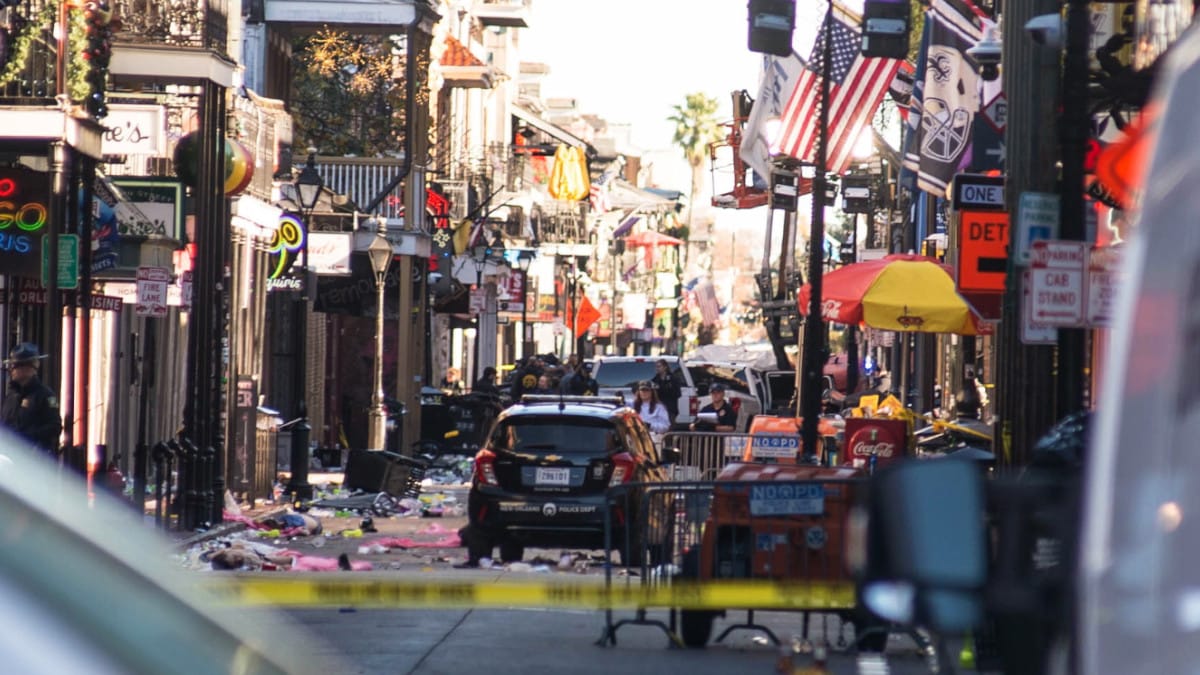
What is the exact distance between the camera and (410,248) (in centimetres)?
4062

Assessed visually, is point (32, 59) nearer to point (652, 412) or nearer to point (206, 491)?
point (206, 491)

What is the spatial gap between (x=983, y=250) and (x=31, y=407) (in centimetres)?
839

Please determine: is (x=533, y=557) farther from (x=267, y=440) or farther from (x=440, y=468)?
(x=440, y=468)

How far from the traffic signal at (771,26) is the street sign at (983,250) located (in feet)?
14.8

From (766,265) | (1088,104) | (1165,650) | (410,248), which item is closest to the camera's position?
(1165,650)

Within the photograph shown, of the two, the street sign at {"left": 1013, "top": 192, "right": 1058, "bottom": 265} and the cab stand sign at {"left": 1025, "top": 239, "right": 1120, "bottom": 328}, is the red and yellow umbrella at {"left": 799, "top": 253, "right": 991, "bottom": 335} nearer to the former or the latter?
the street sign at {"left": 1013, "top": 192, "right": 1058, "bottom": 265}

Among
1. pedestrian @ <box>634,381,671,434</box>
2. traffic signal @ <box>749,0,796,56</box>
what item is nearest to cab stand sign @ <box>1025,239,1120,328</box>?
traffic signal @ <box>749,0,796,56</box>

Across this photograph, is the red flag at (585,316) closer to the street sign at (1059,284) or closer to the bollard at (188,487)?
the bollard at (188,487)

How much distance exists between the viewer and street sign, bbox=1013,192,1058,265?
1492 cm

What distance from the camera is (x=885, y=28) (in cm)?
2391

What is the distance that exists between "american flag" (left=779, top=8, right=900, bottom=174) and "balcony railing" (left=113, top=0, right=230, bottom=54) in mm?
8395

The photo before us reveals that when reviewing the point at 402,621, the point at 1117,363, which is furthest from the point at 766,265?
the point at 1117,363

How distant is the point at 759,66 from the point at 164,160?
1168 cm

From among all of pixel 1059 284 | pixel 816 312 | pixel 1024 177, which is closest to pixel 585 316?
pixel 816 312
